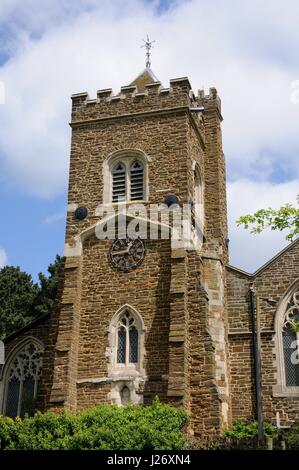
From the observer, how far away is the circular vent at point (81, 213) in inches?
922

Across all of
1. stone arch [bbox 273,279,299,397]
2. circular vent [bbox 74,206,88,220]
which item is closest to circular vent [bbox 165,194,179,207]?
circular vent [bbox 74,206,88,220]

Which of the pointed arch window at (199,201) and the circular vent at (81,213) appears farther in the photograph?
the pointed arch window at (199,201)

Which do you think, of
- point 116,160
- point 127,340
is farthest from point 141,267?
point 116,160

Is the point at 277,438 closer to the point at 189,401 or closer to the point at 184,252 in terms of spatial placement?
the point at 189,401

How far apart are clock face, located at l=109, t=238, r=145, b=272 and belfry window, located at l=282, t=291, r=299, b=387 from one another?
18.0 feet

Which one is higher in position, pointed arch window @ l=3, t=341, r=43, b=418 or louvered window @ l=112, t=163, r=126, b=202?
louvered window @ l=112, t=163, r=126, b=202

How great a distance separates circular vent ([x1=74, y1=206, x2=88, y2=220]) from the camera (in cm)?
2341

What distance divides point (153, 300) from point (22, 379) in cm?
626

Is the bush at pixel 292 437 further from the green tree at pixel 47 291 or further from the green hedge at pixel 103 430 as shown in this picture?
the green tree at pixel 47 291

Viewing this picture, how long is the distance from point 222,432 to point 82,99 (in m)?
12.9

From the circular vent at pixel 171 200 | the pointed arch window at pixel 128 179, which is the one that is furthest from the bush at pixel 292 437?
the pointed arch window at pixel 128 179

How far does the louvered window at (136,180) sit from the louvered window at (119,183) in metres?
0.29

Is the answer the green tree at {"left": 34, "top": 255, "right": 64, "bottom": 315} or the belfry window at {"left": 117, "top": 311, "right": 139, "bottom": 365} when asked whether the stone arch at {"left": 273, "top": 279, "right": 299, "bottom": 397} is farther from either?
the green tree at {"left": 34, "top": 255, "right": 64, "bottom": 315}

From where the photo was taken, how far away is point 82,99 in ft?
82.9
